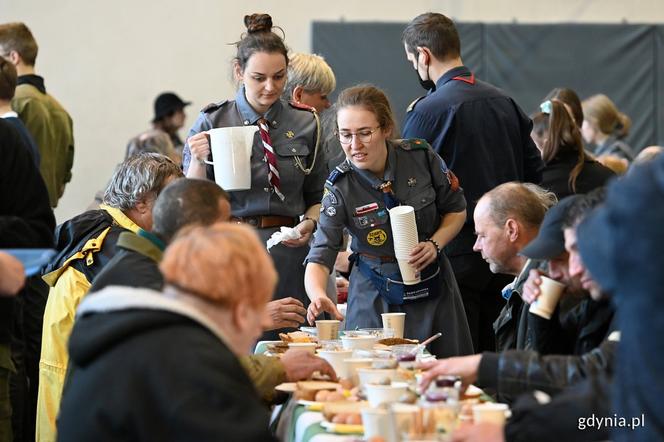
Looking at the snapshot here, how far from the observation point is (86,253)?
11.6 feet

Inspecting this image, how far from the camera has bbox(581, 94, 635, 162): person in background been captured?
7.41m

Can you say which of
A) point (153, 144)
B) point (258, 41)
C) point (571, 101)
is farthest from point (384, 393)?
point (153, 144)

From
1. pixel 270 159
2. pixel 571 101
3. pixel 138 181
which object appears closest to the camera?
pixel 138 181

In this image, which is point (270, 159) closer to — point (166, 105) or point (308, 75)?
point (308, 75)

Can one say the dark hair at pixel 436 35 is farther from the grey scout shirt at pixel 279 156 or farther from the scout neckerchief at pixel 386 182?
the scout neckerchief at pixel 386 182

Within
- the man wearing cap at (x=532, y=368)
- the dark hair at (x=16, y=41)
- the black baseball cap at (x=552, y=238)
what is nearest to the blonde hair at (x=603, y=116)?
the dark hair at (x=16, y=41)

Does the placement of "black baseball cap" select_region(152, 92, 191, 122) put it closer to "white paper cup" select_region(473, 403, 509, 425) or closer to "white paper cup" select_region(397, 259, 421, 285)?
"white paper cup" select_region(397, 259, 421, 285)

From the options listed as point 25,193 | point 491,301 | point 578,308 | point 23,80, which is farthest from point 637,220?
point 23,80

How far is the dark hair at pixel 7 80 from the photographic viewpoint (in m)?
4.13

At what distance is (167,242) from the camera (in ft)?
8.79

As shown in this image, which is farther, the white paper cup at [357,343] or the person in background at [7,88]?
the person in background at [7,88]

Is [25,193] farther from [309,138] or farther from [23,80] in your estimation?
[23,80]

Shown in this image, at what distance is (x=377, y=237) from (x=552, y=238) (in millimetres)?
1137

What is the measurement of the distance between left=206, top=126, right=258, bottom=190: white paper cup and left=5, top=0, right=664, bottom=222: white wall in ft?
17.6
